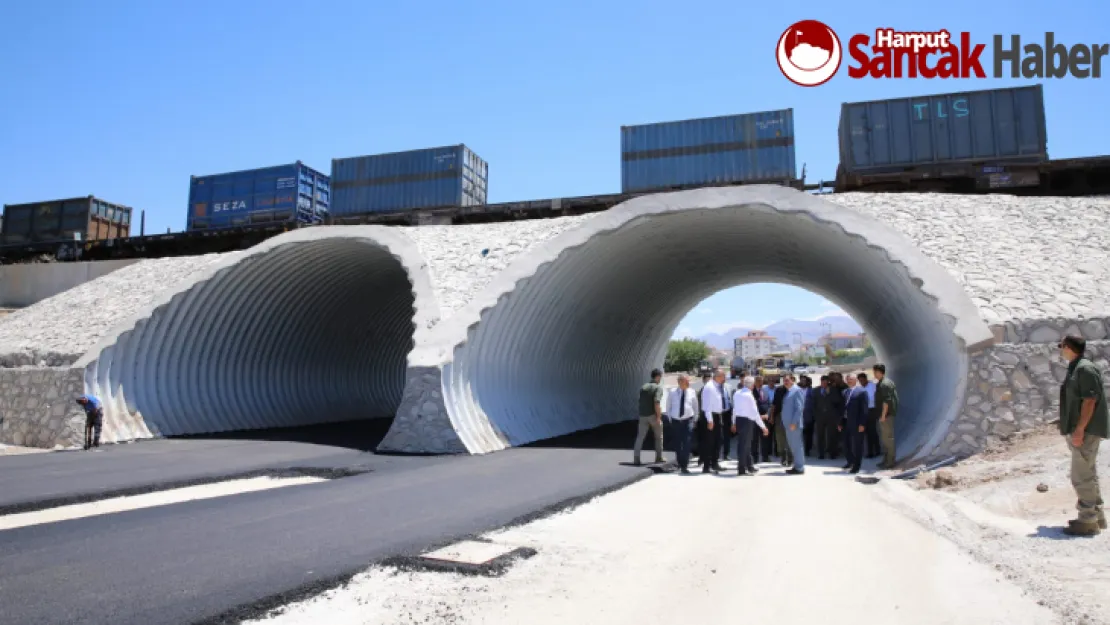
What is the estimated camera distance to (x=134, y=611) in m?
4.18

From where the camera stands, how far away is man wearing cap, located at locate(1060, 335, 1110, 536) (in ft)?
18.2

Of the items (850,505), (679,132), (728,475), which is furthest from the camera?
(679,132)

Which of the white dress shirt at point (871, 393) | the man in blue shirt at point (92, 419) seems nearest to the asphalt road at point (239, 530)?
the man in blue shirt at point (92, 419)

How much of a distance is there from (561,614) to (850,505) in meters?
4.76

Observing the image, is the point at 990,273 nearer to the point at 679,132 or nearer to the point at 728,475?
the point at 728,475

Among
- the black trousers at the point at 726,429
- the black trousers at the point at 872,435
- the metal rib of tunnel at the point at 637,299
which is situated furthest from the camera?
the black trousers at the point at 726,429

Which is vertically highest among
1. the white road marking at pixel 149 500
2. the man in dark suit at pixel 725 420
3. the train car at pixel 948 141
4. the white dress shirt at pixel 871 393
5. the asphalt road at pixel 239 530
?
the train car at pixel 948 141

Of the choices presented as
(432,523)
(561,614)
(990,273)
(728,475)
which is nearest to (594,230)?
(728,475)

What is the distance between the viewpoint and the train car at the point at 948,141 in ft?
59.7

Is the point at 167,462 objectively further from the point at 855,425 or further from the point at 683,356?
the point at 683,356

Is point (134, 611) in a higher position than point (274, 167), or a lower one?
lower

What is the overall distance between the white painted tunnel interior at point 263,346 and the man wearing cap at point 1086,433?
11339mm

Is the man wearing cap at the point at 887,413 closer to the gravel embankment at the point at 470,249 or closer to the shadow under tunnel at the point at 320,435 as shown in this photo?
the gravel embankment at the point at 470,249

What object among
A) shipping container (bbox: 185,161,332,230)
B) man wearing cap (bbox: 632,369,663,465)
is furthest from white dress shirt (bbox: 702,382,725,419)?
shipping container (bbox: 185,161,332,230)
